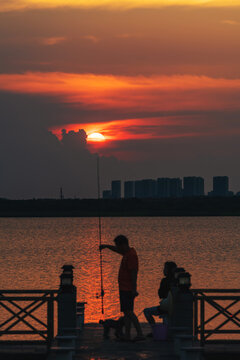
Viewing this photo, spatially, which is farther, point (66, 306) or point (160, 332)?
point (160, 332)

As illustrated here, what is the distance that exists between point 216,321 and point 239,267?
99.8 feet

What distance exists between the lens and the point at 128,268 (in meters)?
13.2

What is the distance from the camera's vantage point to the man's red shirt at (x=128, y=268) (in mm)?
13109

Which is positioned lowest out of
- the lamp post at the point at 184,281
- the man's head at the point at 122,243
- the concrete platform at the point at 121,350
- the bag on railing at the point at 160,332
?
the concrete platform at the point at 121,350

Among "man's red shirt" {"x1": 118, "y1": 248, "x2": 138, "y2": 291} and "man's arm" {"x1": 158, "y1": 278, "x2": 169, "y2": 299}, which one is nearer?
"man's red shirt" {"x1": 118, "y1": 248, "x2": 138, "y2": 291}

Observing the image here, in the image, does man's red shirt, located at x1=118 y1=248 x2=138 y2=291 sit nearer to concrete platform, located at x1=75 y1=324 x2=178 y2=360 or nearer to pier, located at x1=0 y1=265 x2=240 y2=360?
pier, located at x1=0 y1=265 x2=240 y2=360

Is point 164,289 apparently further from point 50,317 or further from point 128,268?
point 50,317

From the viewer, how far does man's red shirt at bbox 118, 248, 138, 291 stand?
13.1 meters

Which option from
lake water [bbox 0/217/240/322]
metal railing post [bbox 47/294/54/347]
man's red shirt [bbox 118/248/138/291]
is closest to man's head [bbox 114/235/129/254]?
man's red shirt [bbox 118/248/138/291]

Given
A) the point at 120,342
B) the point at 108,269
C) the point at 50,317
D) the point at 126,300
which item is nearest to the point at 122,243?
the point at 126,300

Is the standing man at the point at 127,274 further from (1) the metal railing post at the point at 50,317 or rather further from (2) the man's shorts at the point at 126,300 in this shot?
(1) the metal railing post at the point at 50,317

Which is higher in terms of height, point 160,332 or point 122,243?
point 122,243

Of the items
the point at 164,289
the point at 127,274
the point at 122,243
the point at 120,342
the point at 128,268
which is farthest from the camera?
the point at 164,289

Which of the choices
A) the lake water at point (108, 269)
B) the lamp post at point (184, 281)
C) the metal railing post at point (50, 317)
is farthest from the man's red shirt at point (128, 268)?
the lake water at point (108, 269)
